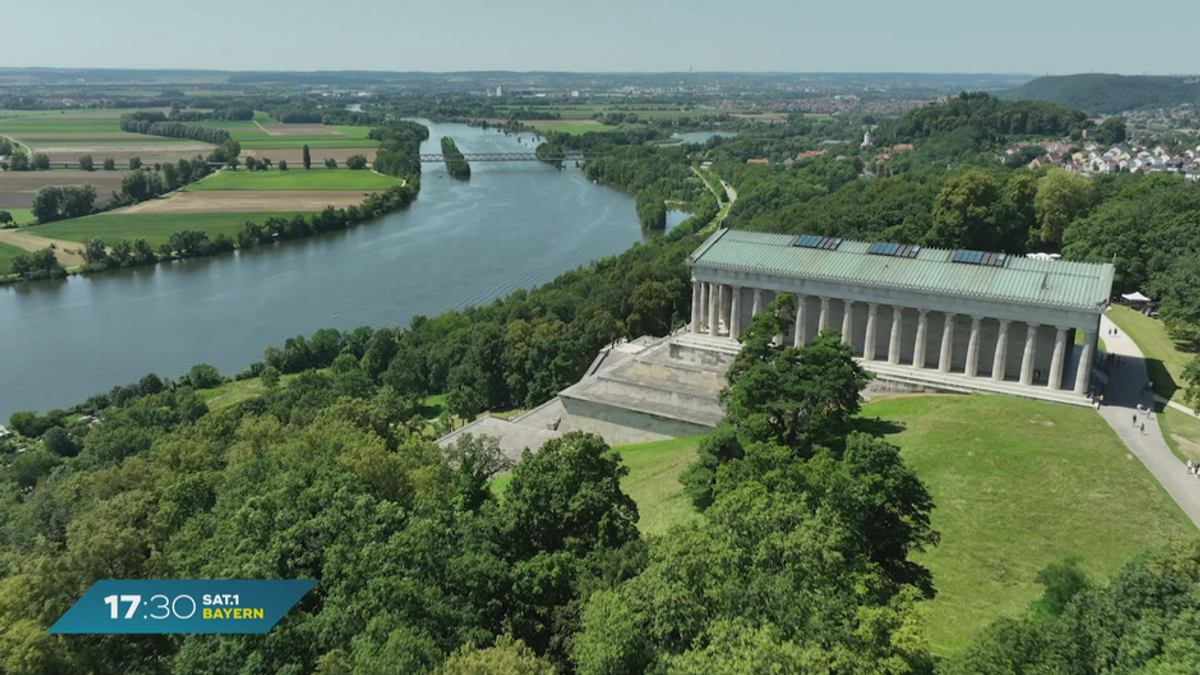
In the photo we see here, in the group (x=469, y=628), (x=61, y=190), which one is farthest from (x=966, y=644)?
(x=61, y=190)

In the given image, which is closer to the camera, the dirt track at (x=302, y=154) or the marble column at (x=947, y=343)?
the marble column at (x=947, y=343)

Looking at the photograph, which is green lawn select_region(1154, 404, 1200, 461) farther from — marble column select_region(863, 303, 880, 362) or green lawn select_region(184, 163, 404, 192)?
green lawn select_region(184, 163, 404, 192)

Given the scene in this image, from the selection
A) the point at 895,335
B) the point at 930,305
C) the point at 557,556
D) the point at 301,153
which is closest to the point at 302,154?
the point at 301,153

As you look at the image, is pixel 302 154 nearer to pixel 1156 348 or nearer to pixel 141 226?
pixel 141 226

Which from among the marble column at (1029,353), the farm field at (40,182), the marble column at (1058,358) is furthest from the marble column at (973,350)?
the farm field at (40,182)

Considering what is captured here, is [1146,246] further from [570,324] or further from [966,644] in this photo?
[966,644]

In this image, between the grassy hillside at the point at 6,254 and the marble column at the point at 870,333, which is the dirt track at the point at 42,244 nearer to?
the grassy hillside at the point at 6,254
